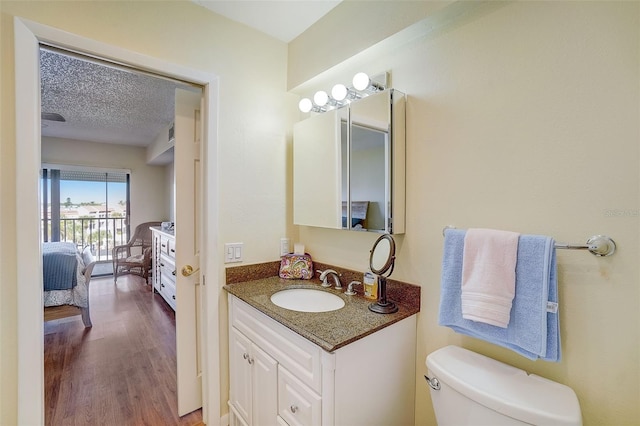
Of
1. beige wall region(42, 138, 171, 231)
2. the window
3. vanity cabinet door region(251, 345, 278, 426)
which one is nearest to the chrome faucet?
vanity cabinet door region(251, 345, 278, 426)

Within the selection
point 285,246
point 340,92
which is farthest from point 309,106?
point 285,246

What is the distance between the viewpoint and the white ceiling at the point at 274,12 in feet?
5.08

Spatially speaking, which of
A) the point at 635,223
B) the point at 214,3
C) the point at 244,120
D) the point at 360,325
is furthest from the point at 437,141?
the point at 214,3

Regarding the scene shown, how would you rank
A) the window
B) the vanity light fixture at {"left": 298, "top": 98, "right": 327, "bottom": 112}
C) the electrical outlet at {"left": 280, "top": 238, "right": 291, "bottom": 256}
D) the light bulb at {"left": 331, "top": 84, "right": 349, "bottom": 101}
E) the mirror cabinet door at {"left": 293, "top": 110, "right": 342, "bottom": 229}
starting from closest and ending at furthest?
the light bulb at {"left": 331, "top": 84, "right": 349, "bottom": 101} → the mirror cabinet door at {"left": 293, "top": 110, "right": 342, "bottom": 229} → the vanity light fixture at {"left": 298, "top": 98, "right": 327, "bottom": 112} → the electrical outlet at {"left": 280, "top": 238, "right": 291, "bottom": 256} → the window

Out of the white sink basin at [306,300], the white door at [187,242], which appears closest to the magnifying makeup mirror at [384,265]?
the white sink basin at [306,300]

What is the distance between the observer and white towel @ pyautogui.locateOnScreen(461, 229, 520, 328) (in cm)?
97

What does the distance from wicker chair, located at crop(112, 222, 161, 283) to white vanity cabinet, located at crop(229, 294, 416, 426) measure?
3.89 m

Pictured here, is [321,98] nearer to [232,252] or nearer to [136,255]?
[232,252]

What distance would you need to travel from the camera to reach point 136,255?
5.19 metres

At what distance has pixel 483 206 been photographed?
1.15 meters

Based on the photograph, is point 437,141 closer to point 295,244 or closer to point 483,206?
point 483,206

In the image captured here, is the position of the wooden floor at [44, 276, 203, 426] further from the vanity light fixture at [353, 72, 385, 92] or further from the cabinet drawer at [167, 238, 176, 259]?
the vanity light fixture at [353, 72, 385, 92]

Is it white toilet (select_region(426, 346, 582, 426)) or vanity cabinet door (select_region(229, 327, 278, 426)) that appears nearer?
white toilet (select_region(426, 346, 582, 426))

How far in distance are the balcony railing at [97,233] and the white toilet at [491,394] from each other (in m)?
5.82
